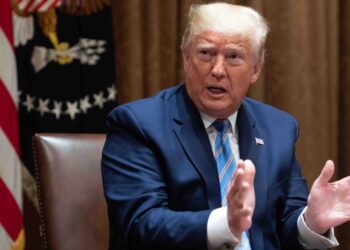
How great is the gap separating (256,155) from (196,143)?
23 centimetres

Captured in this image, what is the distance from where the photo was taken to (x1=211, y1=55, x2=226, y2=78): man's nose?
206 centimetres

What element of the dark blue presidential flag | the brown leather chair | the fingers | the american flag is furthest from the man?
the dark blue presidential flag

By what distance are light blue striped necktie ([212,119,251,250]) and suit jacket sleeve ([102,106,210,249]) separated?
0.15 metres

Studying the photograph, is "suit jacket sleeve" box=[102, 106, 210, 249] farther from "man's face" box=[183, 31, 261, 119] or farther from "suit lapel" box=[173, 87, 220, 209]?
"man's face" box=[183, 31, 261, 119]

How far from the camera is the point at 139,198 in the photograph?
1883mm

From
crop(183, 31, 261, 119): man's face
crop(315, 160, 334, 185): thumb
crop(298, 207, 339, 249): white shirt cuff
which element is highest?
crop(183, 31, 261, 119): man's face

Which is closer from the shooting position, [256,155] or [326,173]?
[326,173]

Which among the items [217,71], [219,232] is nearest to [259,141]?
[217,71]

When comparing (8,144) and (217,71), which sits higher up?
(217,71)

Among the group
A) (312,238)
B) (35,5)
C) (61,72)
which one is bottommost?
(312,238)

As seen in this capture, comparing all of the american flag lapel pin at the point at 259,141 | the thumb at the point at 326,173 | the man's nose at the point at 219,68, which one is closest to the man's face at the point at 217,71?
the man's nose at the point at 219,68

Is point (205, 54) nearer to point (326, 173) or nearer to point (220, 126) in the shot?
point (220, 126)

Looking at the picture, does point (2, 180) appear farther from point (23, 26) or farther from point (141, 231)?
point (141, 231)

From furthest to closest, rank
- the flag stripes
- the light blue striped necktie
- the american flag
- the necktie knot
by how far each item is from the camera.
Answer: the flag stripes
the american flag
the necktie knot
the light blue striped necktie
